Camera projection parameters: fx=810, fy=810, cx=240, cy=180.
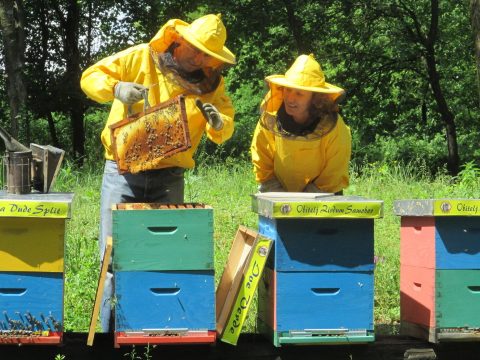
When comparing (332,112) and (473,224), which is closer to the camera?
(473,224)

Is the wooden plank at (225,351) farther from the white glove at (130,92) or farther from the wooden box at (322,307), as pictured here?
the white glove at (130,92)

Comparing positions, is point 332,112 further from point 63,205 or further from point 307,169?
point 63,205

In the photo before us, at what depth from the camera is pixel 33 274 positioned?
3.58 m

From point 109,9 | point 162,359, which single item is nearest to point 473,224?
point 162,359

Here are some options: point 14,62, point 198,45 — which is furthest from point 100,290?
point 14,62

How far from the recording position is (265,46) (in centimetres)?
1838

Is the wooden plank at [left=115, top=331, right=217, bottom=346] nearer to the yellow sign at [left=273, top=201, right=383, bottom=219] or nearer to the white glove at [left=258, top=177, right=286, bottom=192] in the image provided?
the yellow sign at [left=273, top=201, right=383, bottom=219]

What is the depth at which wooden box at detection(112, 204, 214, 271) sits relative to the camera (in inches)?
142

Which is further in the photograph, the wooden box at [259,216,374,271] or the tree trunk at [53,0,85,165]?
the tree trunk at [53,0,85,165]

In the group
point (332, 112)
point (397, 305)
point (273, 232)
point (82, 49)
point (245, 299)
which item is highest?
point (82, 49)

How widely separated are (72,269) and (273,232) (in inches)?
106

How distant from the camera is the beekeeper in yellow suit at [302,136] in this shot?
4406 mm

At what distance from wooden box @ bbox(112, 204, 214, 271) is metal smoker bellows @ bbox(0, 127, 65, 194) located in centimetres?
65

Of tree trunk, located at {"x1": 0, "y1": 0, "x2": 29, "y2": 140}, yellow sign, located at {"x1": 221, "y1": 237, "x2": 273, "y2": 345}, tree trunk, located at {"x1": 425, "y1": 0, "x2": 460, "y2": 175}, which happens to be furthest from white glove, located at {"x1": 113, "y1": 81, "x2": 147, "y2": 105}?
tree trunk, located at {"x1": 425, "y1": 0, "x2": 460, "y2": 175}
